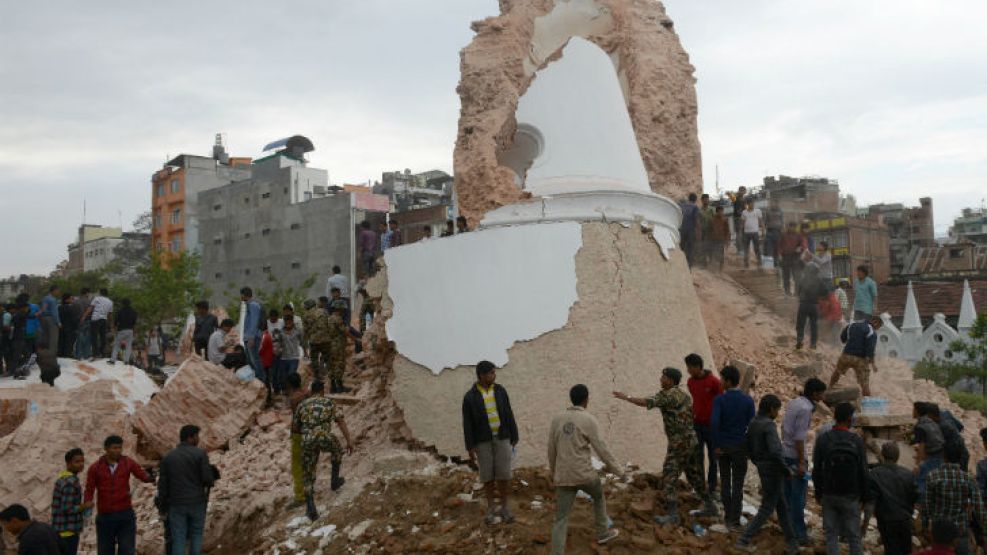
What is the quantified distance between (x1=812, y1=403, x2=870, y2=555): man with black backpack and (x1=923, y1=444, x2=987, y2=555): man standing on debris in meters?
0.55

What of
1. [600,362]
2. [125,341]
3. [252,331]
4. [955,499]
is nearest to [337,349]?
[252,331]

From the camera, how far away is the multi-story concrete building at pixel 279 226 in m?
39.0

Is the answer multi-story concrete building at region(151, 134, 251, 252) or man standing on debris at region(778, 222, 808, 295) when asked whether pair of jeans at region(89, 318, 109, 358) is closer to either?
man standing on debris at region(778, 222, 808, 295)

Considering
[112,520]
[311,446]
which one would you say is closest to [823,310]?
[311,446]

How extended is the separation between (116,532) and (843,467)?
21.3ft

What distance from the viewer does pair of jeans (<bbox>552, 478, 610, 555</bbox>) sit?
627 cm

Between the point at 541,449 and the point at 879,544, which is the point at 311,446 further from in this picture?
the point at 879,544

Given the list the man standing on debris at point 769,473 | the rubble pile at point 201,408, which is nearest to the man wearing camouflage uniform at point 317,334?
the rubble pile at point 201,408

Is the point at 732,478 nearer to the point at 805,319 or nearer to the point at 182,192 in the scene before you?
the point at 805,319

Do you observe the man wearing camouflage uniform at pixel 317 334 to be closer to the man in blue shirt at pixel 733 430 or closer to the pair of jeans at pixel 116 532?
the pair of jeans at pixel 116 532

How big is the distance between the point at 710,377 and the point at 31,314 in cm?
1182

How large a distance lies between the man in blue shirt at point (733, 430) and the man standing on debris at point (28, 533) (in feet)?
18.3

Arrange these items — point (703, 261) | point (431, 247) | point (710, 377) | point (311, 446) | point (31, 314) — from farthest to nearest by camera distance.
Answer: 1. point (703, 261)
2. point (31, 314)
3. point (431, 247)
4. point (311, 446)
5. point (710, 377)

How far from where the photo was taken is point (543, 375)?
856cm
